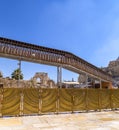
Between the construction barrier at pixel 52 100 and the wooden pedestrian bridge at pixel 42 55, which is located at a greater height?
the wooden pedestrian bridge at pixel 42 55

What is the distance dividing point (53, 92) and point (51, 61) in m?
9.14

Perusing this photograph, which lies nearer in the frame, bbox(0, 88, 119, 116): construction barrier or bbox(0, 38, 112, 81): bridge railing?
bbox(0, 88, 119, 116): construction barrier

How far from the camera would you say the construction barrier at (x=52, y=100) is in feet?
34.9

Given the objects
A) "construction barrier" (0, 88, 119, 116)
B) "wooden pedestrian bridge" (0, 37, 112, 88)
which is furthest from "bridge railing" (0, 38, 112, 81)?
"construction barrier" (0, 88, 119, 116)

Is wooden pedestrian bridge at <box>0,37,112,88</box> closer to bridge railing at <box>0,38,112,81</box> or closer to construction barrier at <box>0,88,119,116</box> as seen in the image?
bridge railing at <box>0,38,112,81</box>

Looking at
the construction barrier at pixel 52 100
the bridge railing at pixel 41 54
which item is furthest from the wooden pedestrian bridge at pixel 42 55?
the construction barrier at pixel 52 100

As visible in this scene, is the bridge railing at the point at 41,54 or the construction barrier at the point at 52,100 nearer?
the construction barrier at the point at 52,100

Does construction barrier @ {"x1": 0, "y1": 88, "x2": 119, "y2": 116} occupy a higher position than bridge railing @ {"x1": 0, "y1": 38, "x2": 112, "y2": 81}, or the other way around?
bridge railing @ {"x1": 0, "y1": 38, "x2": 112, "y2": 81}

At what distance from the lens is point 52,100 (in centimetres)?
1189

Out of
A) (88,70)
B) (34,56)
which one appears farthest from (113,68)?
(34,56)

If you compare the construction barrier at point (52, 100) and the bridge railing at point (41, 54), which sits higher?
the bridge railing at point (41, 54)

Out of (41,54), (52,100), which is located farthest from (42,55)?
(52,100)

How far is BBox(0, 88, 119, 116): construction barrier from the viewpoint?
1062 cm

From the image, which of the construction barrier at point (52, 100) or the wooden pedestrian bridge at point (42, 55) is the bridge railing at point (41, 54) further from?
the construction barrier at point (52, 100)
